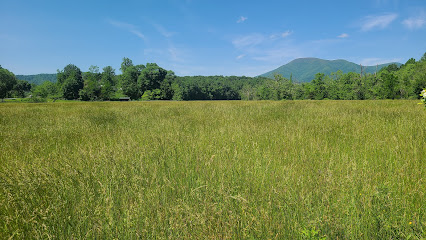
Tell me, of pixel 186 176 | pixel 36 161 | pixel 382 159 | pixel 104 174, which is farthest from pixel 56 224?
pixel 382 159

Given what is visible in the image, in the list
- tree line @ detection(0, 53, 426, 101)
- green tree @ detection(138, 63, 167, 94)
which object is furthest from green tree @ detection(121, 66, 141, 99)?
green tree @ detection(138, 63, 167, 94)

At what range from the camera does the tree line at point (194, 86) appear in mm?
42497

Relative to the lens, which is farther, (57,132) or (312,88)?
(312,88)

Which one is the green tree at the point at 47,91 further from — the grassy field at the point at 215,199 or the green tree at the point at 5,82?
the grassy field at the point at 215,199

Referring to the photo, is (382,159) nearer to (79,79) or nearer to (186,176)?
(186,176)

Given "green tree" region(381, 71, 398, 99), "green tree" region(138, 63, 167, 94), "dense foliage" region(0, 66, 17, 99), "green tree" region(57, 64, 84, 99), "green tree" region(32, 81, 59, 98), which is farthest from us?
"green tree" region(138, 63, 167, 94)

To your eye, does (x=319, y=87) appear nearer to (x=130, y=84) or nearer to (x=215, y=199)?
(x=130, y=84)

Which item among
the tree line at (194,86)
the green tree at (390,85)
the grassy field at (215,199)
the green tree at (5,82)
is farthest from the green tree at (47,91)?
the green tree at (390,85)

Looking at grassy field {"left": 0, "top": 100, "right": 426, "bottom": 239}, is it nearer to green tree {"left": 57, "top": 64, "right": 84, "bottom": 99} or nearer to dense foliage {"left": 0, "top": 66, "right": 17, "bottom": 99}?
green tree {"left": 57, "top": 64, "right": 84, "bottom": 99}

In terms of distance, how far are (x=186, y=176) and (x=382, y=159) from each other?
9.36 feet

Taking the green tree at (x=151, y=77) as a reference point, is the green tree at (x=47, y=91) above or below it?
below

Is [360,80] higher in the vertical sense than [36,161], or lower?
higher

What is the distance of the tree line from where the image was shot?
139 feet

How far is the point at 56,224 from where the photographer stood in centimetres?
162
